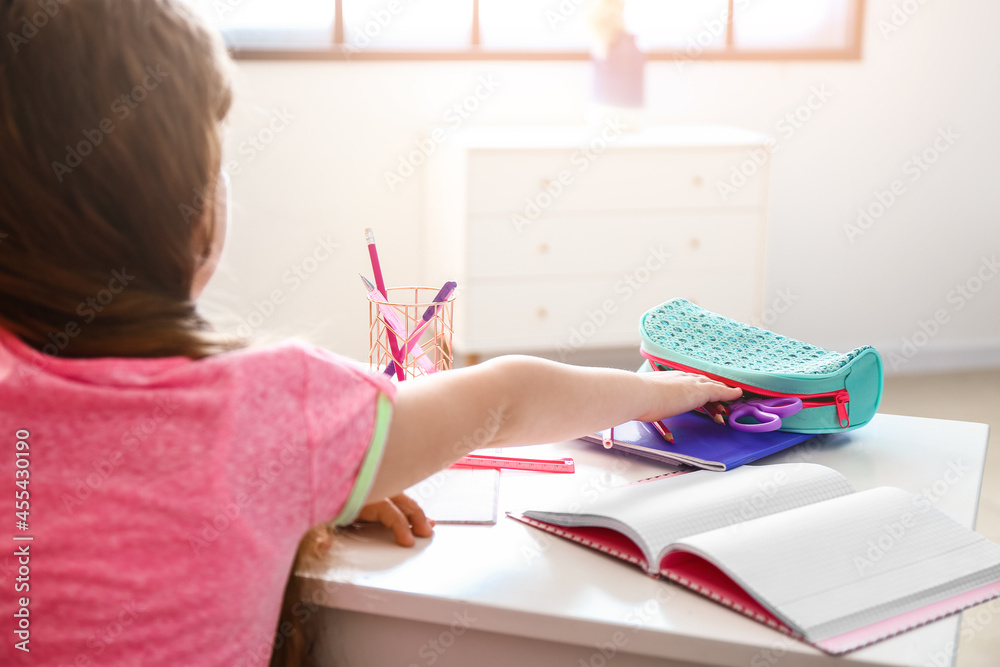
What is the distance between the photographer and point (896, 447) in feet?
3.73

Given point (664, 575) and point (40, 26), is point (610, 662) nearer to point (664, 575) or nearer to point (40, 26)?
point (664, 575)

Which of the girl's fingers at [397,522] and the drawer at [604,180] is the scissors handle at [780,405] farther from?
the drawer at [604,180]

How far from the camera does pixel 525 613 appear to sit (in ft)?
2.55

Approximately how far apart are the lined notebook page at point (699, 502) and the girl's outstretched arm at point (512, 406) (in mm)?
84

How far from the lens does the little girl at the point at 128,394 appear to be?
69 centimetres

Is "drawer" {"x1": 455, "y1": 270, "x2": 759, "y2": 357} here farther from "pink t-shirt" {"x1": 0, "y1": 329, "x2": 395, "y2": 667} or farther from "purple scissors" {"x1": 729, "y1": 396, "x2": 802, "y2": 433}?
"pink t-shirt" {"x1": 0, "y1": 329, "x2": 395, "y2": 667}

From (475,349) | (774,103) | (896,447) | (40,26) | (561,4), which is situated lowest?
(475,349)

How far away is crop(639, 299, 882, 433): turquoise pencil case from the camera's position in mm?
1115

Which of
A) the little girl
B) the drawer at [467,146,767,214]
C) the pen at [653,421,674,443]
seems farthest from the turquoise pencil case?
the drawer at [467,146,767,214]

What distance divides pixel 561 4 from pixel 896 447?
97.4 inches

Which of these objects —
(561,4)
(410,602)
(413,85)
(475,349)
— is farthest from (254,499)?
(561,4)

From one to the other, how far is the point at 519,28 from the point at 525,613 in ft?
9.10

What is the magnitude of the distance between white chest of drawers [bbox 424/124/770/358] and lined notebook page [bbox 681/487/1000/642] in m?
2.06

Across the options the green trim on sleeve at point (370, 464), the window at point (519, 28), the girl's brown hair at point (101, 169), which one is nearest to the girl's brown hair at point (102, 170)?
the girl's brown hair at point (101, 169)
